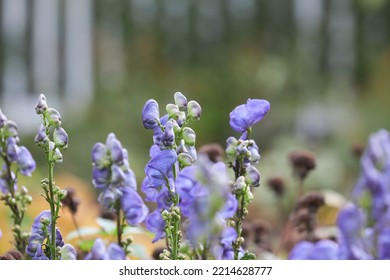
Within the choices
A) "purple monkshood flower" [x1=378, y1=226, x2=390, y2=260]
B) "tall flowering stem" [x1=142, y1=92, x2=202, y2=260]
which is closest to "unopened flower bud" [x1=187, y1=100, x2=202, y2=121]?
"tall flowering stem" [x1=142, y1=92, x2=202, y2=260]

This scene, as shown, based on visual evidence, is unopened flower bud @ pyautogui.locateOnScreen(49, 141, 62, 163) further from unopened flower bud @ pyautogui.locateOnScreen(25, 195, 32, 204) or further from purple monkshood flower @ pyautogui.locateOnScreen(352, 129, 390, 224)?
purple monkshood flower @ pyautogui.locateOnScreen(352, 129, 390, 224)

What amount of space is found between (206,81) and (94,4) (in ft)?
8.39

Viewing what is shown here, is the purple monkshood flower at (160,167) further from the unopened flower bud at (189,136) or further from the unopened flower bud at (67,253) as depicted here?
the unopened flower bud at (67,253)

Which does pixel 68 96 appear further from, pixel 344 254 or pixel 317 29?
pixel 344 254

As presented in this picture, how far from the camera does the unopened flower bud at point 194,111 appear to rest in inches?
52.4

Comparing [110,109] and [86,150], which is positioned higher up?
[110,109]

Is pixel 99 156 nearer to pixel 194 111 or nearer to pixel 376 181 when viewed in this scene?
pixel 194 111

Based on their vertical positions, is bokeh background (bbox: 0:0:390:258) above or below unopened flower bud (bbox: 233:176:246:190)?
above

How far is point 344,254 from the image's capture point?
108 cm

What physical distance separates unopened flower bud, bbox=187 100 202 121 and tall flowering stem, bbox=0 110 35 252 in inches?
10.0

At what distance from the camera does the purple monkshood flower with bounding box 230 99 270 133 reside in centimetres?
134

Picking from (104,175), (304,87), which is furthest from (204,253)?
(304,87)

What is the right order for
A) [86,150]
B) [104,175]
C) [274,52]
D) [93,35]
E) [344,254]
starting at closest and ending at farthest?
[344,254]
[104,175]
[86,150]
[274,52]
[93,35]

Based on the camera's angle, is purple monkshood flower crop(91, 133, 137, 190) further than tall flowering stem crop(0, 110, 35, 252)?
No
